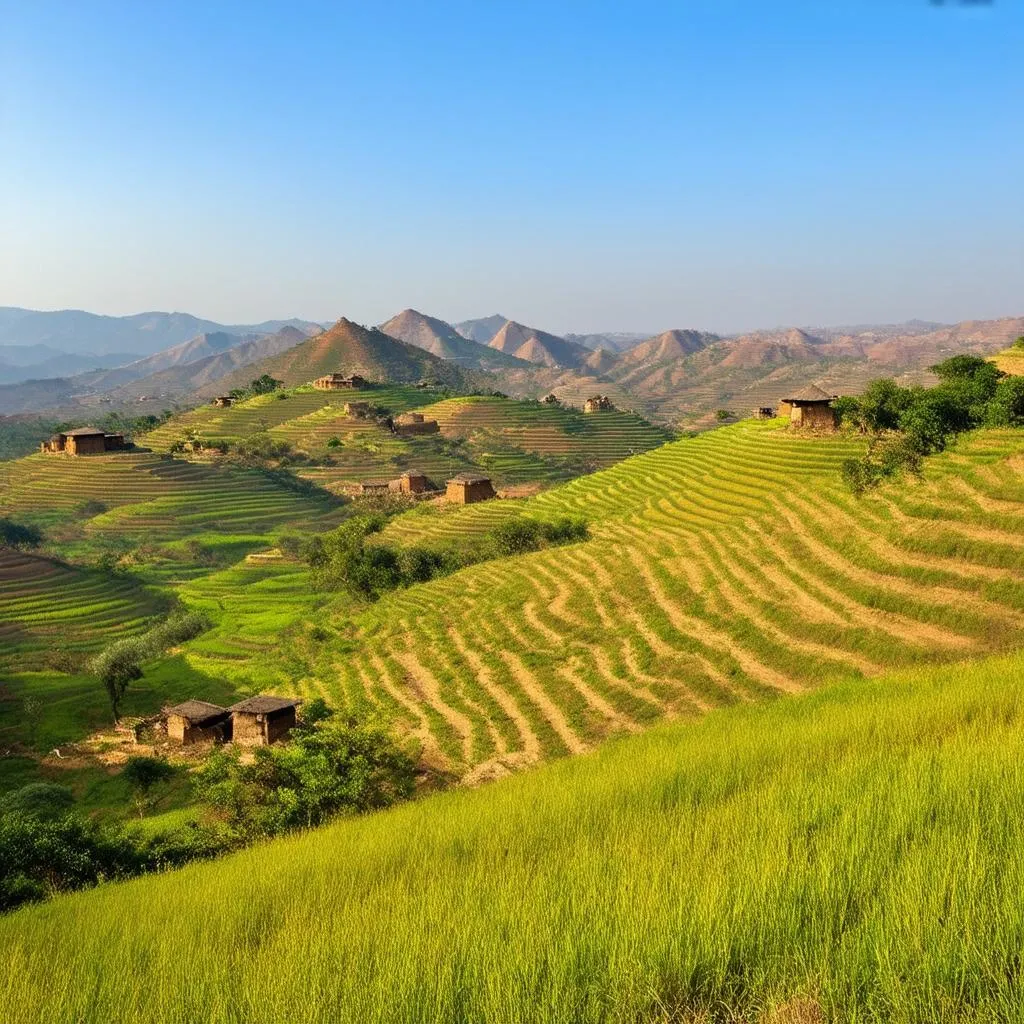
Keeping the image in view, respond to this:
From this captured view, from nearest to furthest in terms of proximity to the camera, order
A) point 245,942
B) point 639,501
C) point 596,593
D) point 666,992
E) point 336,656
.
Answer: point 666,992 → point 245,942 → point 596,593 → point 336,656 → point 639,501

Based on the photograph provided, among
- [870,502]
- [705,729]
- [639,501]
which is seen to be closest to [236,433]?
[639,501]

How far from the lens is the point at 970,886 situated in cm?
342

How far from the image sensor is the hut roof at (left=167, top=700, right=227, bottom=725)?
79.8 feet

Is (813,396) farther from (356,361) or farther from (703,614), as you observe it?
(356,361)

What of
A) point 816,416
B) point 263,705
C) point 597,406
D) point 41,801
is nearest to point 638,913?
point 41,801

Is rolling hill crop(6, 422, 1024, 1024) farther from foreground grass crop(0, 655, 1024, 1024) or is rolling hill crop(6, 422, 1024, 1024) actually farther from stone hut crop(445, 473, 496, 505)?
stone hut crop(445, 473, 496, 505)

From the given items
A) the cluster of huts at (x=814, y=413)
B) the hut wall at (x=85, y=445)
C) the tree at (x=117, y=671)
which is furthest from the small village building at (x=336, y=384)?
the tree at (x=117, y=671)

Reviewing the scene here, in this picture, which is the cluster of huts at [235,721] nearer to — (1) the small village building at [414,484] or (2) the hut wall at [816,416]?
(2) the hut wall at [816,416]

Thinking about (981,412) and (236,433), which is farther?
(236,433)

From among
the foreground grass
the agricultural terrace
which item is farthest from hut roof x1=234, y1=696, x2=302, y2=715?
the foreground grass

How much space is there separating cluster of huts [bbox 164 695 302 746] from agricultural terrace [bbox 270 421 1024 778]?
7.61ft

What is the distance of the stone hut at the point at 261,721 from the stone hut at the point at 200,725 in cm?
98

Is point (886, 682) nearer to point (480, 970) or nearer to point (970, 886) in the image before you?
point (970, 886)

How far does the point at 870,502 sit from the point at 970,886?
2068 centimetres
